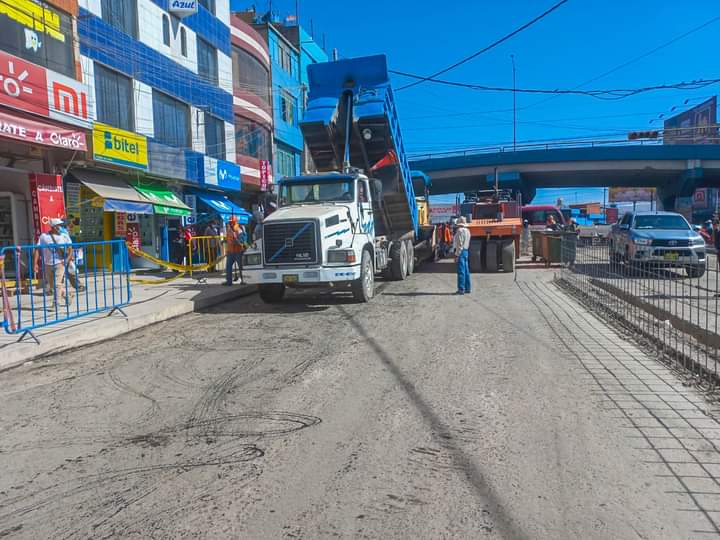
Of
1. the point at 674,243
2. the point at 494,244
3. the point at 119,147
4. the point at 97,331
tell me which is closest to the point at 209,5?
the point at 119,147

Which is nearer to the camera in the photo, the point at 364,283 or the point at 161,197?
the point at 364,283

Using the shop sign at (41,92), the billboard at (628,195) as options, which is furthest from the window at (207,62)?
the billboard at (628,195)

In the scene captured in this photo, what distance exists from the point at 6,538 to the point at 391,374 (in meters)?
3.70

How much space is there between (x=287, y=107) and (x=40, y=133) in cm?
2204

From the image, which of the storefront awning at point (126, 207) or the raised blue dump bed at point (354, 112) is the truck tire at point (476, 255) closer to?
the raised blue dump bed at point (354, 112)

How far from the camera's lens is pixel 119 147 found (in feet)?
54.7

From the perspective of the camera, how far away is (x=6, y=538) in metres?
2.89

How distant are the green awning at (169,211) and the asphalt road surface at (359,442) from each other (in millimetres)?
11485

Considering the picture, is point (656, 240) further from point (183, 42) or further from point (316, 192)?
point (183, 42)

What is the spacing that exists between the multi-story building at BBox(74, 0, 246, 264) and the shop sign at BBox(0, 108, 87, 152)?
5.97 ft

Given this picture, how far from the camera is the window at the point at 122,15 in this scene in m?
16.9

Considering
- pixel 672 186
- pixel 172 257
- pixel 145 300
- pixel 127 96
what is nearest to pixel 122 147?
pixel 127 96

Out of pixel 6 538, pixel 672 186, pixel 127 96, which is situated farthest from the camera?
pixel 672 186

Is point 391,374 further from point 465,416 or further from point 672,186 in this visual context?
point 672,186
